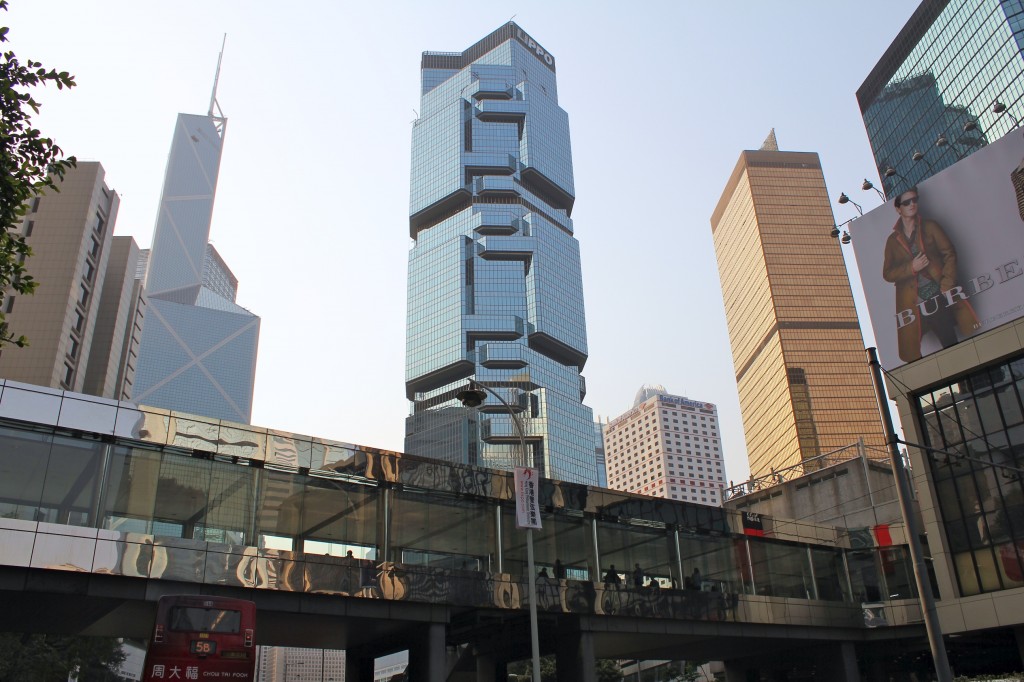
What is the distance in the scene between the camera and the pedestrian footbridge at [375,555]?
22.0m

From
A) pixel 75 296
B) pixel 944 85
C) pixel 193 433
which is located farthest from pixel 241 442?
pixel 944 85

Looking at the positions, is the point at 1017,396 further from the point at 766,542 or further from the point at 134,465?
the point at 134,465

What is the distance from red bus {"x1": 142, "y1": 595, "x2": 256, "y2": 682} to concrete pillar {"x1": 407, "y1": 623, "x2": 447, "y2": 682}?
6961 millimetres

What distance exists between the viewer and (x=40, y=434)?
22125mm

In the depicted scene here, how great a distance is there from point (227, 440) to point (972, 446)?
3210 cm

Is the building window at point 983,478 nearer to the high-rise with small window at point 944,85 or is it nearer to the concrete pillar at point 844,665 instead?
the concrete pillar at point 844,665

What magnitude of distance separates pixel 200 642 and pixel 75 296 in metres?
89.0

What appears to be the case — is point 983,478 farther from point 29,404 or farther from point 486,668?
point 29,404

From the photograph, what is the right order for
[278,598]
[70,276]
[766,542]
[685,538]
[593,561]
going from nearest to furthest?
1. [278,598]
2. [593,561]
3. [685,538]
4. [766,542]
5. [70,276]

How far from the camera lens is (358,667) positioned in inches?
1278

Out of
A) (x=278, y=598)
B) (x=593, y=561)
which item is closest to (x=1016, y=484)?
(x=593, y=561)

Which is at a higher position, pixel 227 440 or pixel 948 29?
pixel 948 29

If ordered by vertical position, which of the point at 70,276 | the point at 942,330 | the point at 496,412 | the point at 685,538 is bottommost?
the point at 685,538

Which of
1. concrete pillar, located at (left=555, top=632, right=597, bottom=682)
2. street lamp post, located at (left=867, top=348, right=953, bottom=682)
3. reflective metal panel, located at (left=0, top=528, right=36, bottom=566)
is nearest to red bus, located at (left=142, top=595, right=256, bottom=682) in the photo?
reflective metal panel, located at (left=0, top=528, right=36, bottom=566)
